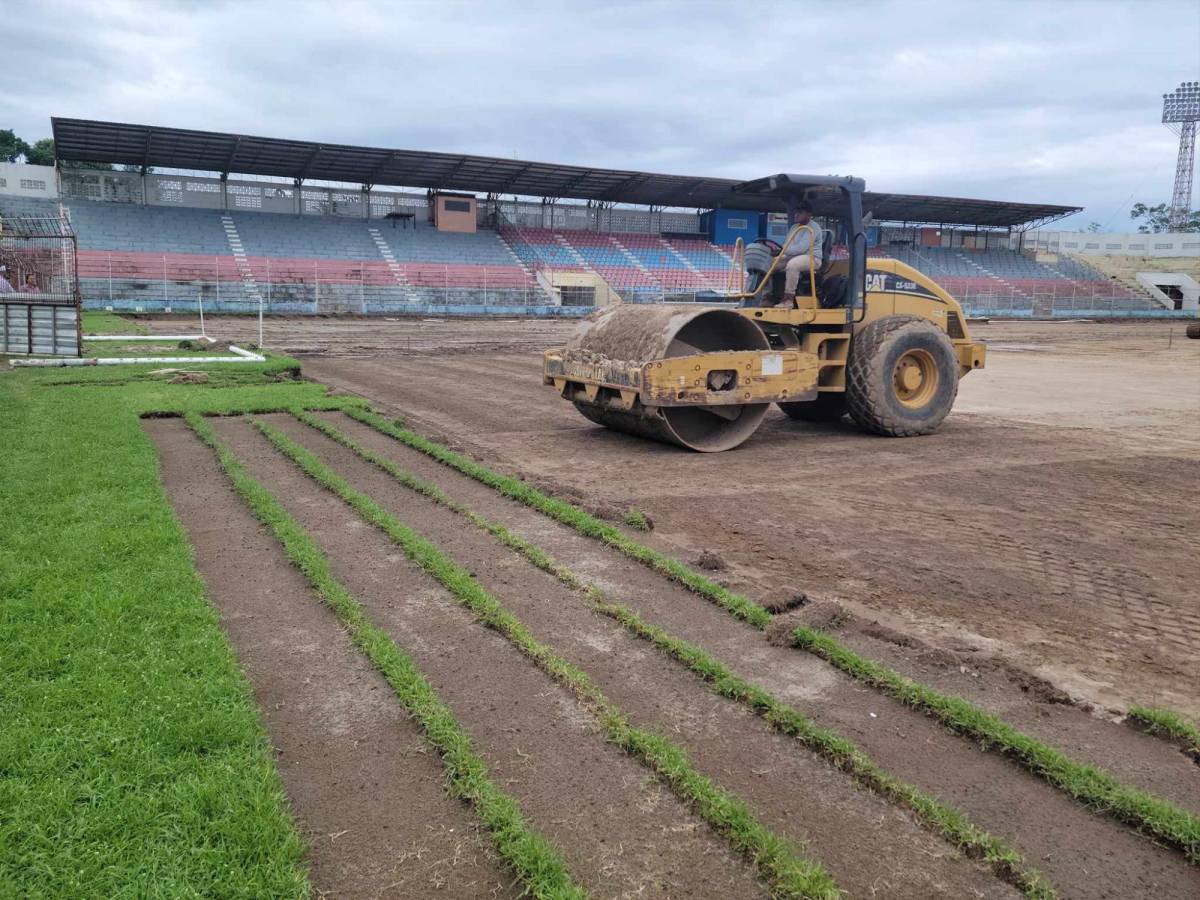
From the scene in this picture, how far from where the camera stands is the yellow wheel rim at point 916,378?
10711 millimetres

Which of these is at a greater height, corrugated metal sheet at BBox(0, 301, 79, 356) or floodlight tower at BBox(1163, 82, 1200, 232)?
floodlight tower at BBox(1163, 82, 1200, 232)

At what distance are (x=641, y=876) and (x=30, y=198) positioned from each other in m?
49.6

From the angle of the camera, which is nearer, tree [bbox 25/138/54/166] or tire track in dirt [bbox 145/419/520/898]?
tire track in dirt [bbox 145/419/520/898]

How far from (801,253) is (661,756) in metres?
7.63

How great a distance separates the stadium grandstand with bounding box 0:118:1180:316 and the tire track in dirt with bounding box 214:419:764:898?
3030 cm

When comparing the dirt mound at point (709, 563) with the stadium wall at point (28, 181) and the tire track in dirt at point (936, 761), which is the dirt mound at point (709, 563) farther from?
the stadium wall at point (28, 181)

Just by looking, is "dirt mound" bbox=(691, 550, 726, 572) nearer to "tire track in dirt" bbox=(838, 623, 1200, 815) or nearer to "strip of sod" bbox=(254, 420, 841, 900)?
"tire track in dirt" bbox=(838, 623, 1200, 815)

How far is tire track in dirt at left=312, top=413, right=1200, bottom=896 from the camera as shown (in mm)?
2820

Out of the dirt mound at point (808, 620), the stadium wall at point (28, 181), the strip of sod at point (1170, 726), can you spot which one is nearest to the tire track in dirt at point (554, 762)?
the dirt mound at point (808, 620)

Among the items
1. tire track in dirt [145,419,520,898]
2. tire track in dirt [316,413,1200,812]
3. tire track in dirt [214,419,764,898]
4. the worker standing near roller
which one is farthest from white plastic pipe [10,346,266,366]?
tire track in dirt [214,419,764,898]

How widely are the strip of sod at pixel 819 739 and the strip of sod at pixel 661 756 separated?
48cm

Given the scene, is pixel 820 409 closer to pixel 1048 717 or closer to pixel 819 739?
pixel 1048 717

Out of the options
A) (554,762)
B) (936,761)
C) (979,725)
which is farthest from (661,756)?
(979,725)

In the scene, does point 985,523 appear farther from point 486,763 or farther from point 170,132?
point 170,132
